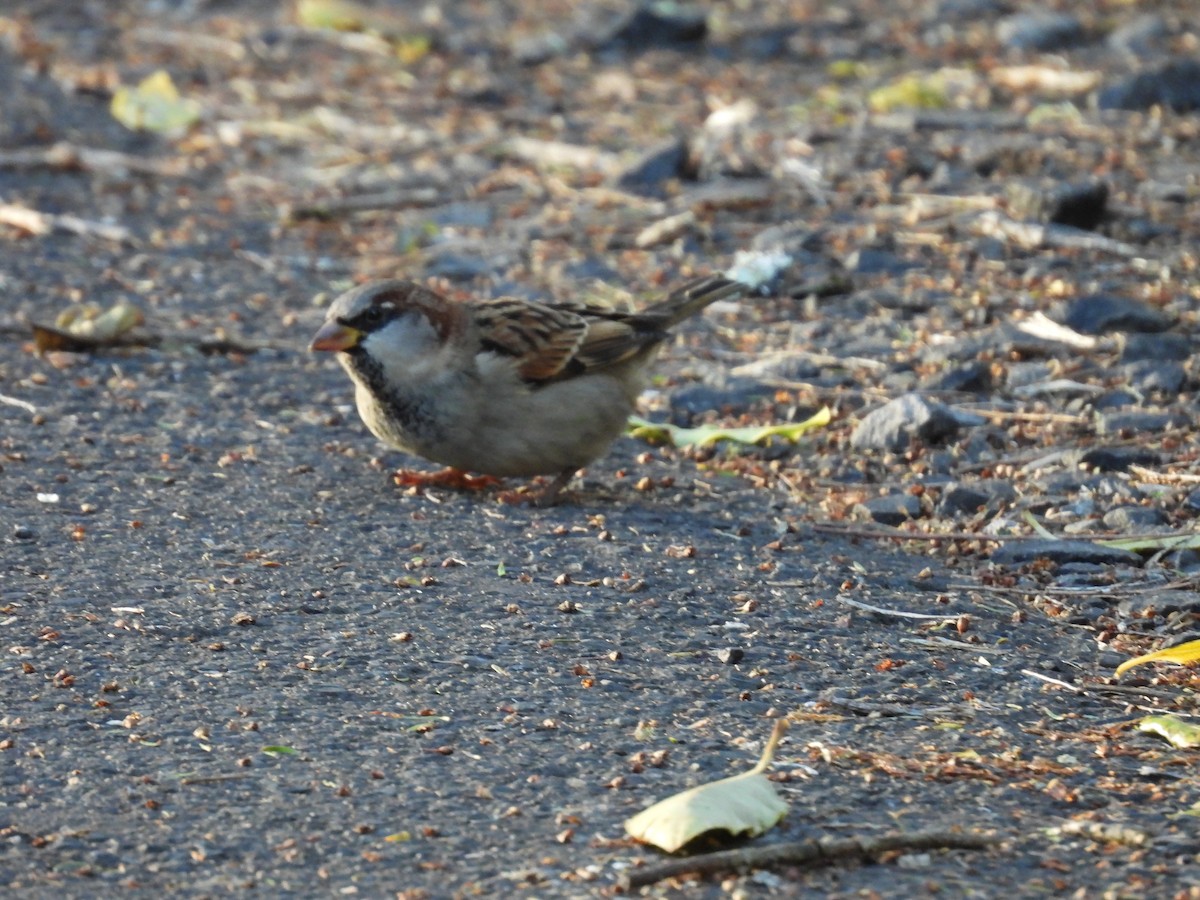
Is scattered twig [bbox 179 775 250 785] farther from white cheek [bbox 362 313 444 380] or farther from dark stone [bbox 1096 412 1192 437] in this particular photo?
dark stone [bbox 1096 412 1192 437]

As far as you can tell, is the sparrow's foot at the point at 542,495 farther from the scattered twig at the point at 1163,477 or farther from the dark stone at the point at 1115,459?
the scattered twig at the point at 1163,477

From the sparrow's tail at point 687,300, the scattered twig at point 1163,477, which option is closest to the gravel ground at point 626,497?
the scattered twig at point 1163,477

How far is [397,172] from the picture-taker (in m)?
9.59

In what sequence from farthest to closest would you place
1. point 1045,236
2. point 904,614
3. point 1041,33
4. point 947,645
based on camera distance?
point 1041,33 < point 1045,236 < point 904,614 < point 947,645

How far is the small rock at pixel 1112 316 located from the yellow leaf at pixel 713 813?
386 centimetres

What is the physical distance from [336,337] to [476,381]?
452 millimetres

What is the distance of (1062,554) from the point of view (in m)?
4.93

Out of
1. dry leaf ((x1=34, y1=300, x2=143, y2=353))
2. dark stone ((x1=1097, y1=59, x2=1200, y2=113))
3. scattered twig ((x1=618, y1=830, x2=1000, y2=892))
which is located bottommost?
dry leaf ((x1=34, y1=300, x2=143, y2=353))

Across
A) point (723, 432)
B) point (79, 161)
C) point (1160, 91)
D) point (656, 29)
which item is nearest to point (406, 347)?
point (723, 432)

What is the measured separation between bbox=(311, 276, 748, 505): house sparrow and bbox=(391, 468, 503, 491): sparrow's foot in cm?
3

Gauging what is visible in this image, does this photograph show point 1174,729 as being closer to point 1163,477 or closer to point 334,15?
point 1163,477

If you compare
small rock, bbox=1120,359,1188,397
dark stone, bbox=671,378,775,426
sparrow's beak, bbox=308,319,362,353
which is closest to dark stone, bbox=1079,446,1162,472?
small rock, bbox=1120,359,1188,397

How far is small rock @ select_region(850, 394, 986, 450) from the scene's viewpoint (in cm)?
591

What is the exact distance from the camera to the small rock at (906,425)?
591 centimetres
